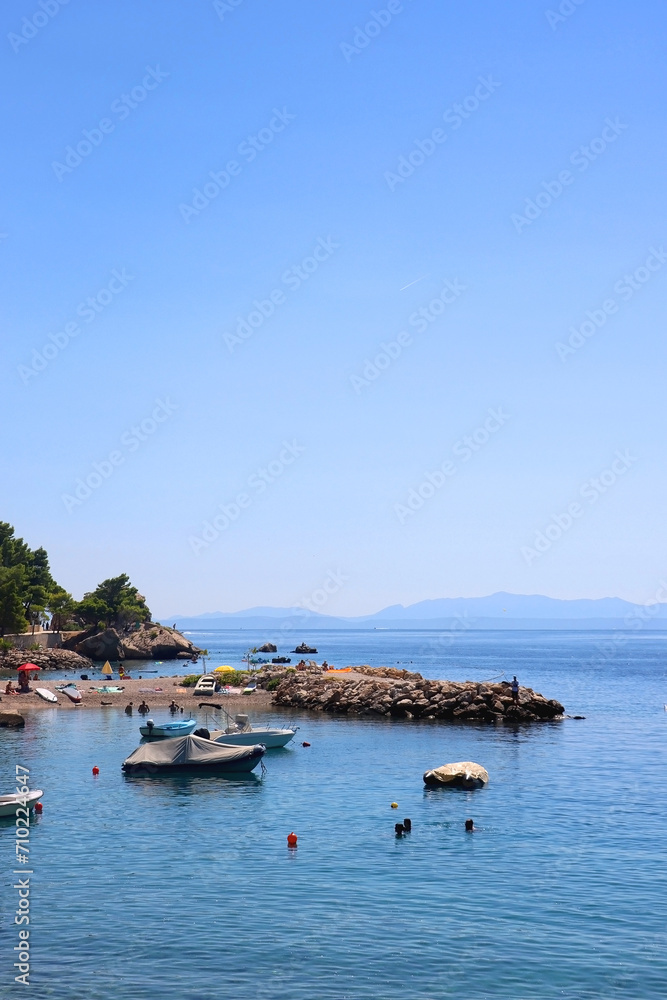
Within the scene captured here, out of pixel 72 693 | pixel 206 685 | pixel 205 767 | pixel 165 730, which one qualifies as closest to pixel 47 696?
pixel 72 693

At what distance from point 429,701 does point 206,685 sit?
85.3 ft

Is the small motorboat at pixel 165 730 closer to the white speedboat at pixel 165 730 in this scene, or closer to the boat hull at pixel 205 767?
the white speedboat at pixel 165 730

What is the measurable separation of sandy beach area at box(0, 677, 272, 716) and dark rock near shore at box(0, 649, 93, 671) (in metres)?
47.5

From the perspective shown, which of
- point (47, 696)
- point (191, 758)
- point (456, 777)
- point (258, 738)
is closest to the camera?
point (456, 777)

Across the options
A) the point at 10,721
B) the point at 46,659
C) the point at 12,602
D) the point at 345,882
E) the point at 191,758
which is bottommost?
the point at 46,659

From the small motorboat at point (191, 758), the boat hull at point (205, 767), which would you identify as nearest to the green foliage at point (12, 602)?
the small motorboat at point (191, 758)

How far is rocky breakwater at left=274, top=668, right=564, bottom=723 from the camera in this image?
3150 inches

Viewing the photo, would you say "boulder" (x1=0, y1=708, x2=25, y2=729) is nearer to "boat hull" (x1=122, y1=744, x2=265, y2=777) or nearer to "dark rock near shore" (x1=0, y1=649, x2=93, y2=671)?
"boat hull" (x1=122, y1=744, x2=265, y2=777)

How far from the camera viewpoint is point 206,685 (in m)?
94.6

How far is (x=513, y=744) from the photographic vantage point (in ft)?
215

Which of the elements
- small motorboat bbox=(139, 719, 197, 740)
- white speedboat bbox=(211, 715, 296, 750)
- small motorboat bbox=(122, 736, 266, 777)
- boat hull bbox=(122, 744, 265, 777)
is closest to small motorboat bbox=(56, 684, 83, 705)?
small motorboat bbox=(139, 719, 197, 740)

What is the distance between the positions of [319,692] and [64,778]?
1586 inches

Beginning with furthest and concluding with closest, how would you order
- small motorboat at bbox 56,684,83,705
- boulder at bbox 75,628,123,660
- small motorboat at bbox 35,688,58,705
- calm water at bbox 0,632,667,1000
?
1. boulder at bbox 75,628,123,660
2. small motorboat at bbox 56,684,83,705
3. small motorboat at bbox 35,688,58,705
4. calm water at bbox 0,632,667,1000

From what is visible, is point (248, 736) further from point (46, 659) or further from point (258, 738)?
point (46, 659)
